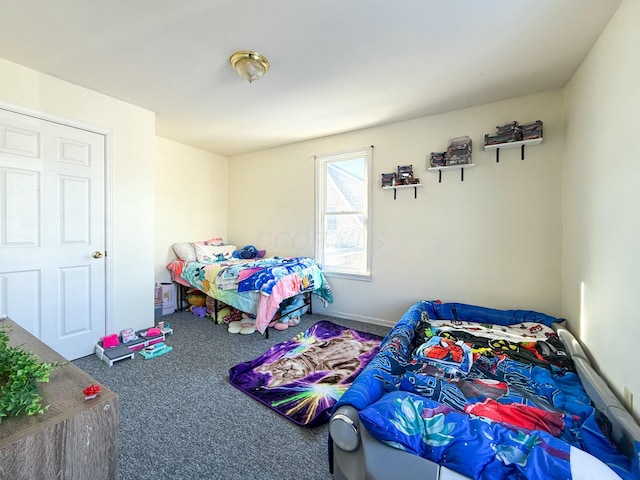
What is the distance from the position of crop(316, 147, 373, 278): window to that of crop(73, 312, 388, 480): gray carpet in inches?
68.7

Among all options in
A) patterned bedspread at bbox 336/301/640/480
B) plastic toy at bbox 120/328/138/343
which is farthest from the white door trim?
patterned bedspread at bbox 336/301/640/480

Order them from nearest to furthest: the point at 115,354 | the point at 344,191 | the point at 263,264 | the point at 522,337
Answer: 1. the point at 522,337
2. the point at 115,354
3. the point at 263,264
4. the point at 344,191

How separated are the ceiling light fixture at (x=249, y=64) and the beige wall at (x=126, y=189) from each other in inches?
60.8

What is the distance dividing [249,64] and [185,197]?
9.17ft

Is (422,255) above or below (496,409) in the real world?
above

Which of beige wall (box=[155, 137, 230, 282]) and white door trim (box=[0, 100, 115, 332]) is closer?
white door trim (box=[0, 100, 115, 332])

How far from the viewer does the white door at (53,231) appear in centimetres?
224

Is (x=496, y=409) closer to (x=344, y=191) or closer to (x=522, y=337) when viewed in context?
(x=522, y=337)

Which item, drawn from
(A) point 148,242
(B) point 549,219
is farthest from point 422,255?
(A) point 148,242

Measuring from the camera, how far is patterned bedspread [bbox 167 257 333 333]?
2955 millimetres

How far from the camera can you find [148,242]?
3.14 metres

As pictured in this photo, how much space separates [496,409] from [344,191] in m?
2.96

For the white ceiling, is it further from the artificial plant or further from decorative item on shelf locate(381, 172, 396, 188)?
the artificial plant

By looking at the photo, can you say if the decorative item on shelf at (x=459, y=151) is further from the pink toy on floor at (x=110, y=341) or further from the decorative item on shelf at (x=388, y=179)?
the pink toy on floor at (x=110, y=341)
